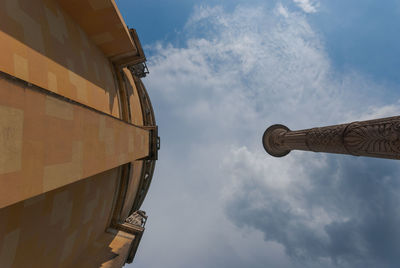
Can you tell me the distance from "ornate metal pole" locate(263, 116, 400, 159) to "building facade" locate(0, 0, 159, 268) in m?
9.99

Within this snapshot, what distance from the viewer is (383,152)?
7.69 meters

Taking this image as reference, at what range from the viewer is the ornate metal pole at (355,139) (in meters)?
7.45

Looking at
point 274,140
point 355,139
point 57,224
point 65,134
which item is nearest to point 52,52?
point 65,134

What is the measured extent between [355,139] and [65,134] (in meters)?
11.5

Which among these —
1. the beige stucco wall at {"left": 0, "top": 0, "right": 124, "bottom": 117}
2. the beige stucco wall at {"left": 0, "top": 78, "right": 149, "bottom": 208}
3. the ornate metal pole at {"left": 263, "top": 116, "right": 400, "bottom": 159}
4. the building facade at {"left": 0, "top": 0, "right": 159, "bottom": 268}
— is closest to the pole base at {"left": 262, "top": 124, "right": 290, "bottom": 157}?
the ornate metal pole at {"left": 263, "top": 116, "right": 400, "bottom": 159}

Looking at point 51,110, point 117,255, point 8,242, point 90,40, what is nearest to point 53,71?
point 51,110

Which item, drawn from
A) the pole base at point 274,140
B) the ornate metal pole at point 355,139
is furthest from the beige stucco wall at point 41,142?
the pole base at point 274,140

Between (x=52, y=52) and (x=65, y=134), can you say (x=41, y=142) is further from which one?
(x=52, y=52)

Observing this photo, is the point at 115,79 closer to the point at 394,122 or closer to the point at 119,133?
the point at 119,133

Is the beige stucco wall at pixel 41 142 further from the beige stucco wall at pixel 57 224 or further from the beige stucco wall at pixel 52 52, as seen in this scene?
the beige stucco wall at pixel 57 224

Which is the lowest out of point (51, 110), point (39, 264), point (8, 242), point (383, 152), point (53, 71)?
point (39, 264)

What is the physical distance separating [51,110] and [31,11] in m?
4.09

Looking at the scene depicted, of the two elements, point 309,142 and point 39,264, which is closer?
point 39,264

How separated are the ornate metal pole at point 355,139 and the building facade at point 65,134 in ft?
32.8
